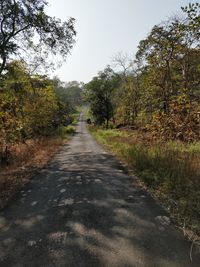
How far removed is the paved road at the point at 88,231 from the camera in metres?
3.13

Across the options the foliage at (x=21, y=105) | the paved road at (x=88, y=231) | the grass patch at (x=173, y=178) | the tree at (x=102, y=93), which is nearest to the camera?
the paved road at (x=88, y=231)

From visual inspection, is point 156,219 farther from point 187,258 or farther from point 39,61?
point 39,61

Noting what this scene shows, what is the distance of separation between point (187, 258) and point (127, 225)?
47.9 inches

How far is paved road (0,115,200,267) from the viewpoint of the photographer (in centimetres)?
313

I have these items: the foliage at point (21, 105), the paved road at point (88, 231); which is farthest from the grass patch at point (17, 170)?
the foliage at point (21, 105)

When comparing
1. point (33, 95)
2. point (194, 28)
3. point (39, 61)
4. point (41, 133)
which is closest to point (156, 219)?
point (194, 28)

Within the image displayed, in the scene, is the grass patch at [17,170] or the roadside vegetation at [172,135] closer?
the roadside vegetation at [172,135]

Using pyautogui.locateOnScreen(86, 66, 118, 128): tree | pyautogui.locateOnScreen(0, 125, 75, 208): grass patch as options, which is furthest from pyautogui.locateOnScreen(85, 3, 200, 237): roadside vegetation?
pyautogui.locateOnScreen(86, 66, 118, 128): tree

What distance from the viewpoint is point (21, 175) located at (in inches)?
323

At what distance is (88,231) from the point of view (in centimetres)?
388

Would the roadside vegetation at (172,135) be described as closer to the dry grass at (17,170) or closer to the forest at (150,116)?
the forest at (150,116)

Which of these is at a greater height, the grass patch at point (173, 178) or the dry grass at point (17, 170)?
the grass patch at point (173, 178)

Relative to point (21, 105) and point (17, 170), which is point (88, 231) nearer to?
point (17, 170)

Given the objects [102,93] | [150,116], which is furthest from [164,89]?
[102,93]
